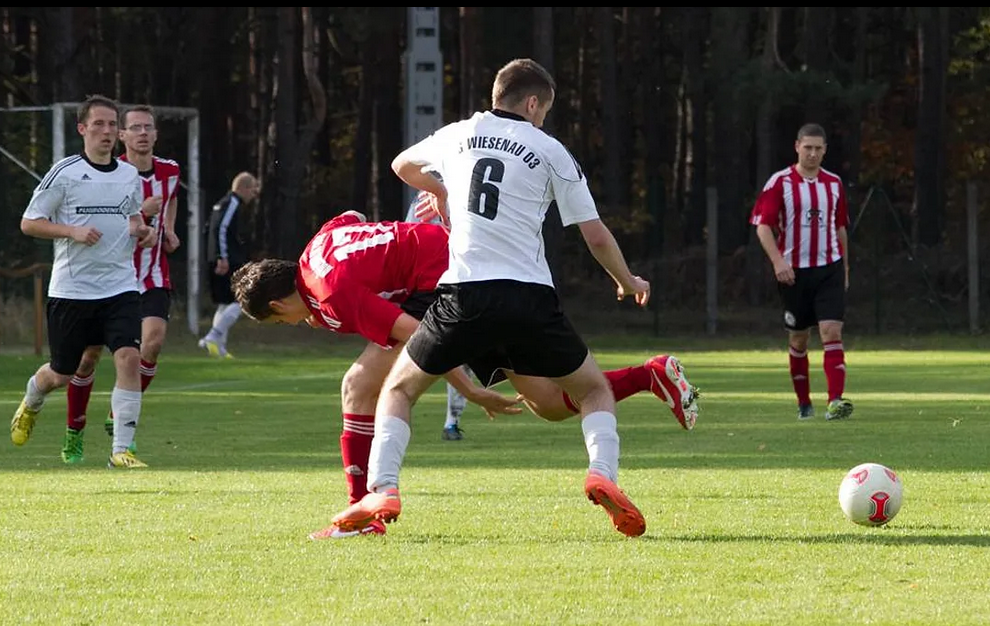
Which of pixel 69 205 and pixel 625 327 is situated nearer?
pixel 69 205

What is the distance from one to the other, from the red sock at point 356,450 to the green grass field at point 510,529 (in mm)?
220

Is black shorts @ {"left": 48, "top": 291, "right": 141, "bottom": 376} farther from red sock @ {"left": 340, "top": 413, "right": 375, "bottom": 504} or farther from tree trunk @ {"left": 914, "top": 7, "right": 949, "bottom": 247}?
tree trunk @ {"left": 914, "top": 7, "right": 949, "bottom": 247}

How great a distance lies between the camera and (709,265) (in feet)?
99.7

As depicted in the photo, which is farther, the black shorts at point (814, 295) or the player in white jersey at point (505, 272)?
the black shorts at point (814, 295)

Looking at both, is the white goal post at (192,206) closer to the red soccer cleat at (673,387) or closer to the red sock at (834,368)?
the red sock at (834,368)

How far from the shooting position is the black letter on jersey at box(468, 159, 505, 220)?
23.5ft

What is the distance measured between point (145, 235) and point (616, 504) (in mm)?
5240

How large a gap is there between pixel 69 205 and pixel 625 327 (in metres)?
22.1

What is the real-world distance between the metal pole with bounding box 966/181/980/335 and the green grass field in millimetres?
14871

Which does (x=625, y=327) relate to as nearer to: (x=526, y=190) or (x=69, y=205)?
(x=69, y=205)

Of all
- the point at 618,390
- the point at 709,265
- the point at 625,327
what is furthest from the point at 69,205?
the point at 625,327

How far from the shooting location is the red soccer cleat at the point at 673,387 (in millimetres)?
7984

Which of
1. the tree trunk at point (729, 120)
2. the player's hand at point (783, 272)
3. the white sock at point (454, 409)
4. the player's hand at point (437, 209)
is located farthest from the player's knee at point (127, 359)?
the tree trunk at point (729, 120)

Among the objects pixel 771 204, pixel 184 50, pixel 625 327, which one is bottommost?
pixel 625 327
